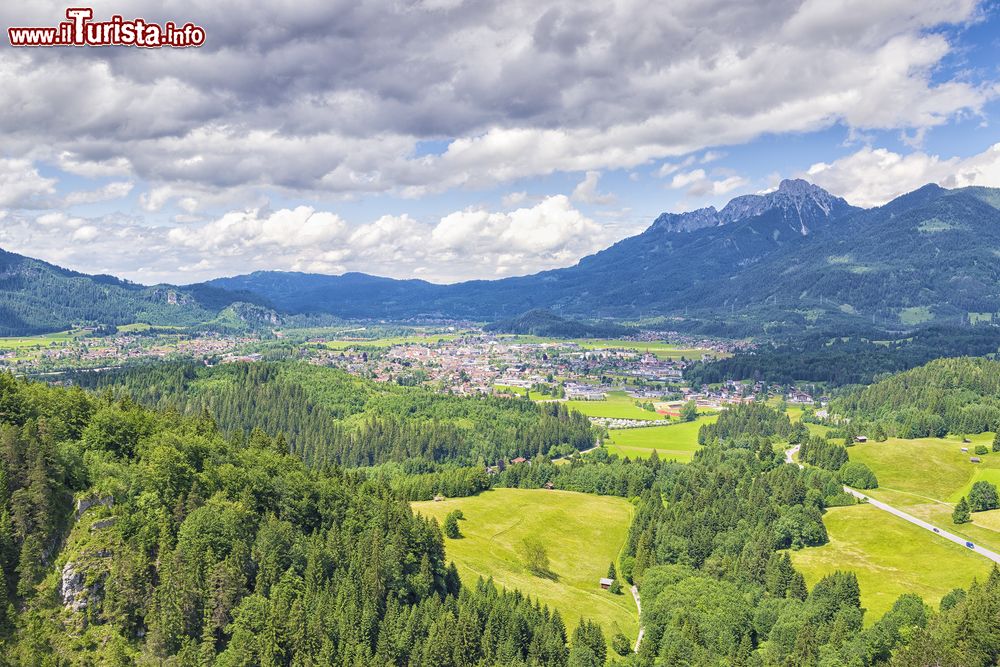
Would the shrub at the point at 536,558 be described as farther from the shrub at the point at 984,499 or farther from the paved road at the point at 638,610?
the shrub at the point at 984,499

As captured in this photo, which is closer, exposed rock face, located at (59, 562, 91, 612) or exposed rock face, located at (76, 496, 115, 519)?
exposed rock face, located at (59, 562, 91, 612)

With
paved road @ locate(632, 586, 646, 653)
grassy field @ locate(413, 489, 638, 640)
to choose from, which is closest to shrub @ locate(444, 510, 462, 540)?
grassy field @ locate(413, 489, 638, 640)

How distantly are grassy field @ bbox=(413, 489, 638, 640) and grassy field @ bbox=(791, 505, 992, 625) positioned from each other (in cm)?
3236

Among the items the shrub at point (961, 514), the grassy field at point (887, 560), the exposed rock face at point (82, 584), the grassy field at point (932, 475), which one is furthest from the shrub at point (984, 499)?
the exposed rock face at point (82, 584)

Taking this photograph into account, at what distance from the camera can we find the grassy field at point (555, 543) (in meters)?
95.3

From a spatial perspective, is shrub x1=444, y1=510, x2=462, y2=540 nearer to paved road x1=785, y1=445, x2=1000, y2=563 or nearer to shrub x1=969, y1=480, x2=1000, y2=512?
paved road x1=785, y1=445, x2=1000, y2=563

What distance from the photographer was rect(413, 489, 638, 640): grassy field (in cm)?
9531

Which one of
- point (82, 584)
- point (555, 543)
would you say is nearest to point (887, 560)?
point (555, 543)

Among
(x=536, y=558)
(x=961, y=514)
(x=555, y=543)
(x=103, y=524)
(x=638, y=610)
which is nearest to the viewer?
(x=103, y=524)

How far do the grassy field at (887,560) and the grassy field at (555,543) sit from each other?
106 ft

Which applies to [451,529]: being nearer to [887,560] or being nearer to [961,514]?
[887,560]

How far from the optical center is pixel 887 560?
358 feet

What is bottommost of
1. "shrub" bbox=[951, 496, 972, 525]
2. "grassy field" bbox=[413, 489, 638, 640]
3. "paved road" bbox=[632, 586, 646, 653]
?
"paved road" bbox=[632, 586, 646, 653]

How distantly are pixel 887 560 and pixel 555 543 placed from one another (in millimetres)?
54448
